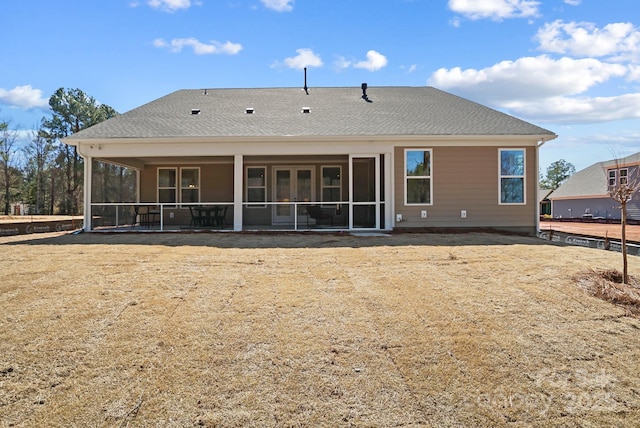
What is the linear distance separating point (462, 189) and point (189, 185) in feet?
31.7

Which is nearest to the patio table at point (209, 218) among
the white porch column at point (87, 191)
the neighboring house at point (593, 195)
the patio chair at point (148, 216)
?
the patio chair at point (148, 216)

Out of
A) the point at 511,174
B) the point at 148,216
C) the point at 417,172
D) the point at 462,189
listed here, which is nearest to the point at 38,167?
the point at 148,216

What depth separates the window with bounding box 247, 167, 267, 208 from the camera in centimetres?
1468

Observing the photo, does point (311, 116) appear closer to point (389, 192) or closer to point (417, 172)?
point (389, 192)

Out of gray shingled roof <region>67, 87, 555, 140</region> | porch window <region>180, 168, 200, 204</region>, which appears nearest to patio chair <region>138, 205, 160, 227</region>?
porch window <region>180, 168, 200, 204</region>

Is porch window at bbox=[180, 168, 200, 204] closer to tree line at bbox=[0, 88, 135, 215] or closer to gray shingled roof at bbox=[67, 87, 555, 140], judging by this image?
gray shingled roof at bbox=[67, 87, 555, 140]

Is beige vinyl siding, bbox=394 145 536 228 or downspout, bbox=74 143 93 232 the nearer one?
downspout, bbox=74 143 93 232

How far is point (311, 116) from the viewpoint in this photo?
12711 mm

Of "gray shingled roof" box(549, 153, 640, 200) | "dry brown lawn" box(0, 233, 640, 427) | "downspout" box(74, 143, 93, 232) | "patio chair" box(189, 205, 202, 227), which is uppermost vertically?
"gray shingled roof" box(549, 153, 640, 200)

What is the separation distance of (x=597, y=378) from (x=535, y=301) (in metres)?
1.58

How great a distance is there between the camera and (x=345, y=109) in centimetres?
1353

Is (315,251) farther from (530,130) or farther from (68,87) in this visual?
(68,87)

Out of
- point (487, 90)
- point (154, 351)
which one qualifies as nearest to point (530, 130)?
point (154, 351)

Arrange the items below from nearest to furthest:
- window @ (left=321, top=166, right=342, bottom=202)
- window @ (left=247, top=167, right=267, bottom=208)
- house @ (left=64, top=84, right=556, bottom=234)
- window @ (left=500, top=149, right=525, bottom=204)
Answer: house @ (left=64, top=84, right=556, bottom=234)
window @ (left=500, top=149, right=525, bottom=204)
window @ (left=321, top=166, right=342, bottom=202)
window @ (left=247, top=167, right=267, bottom=208)
